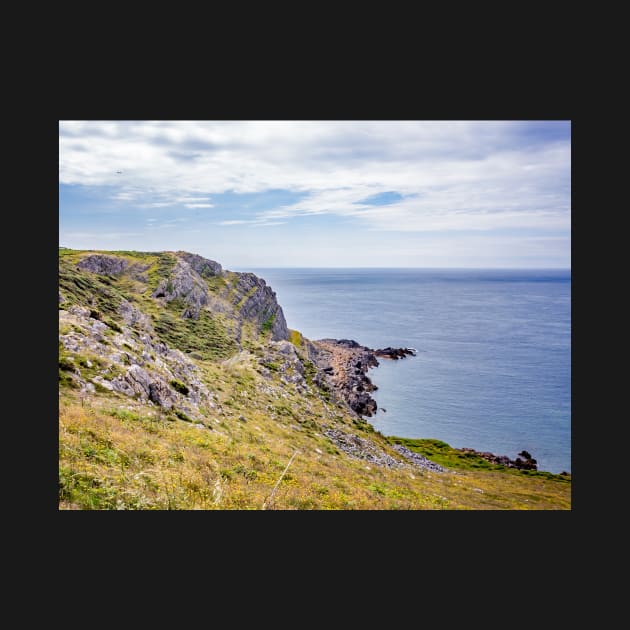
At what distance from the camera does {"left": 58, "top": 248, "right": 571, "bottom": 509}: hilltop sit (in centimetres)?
871

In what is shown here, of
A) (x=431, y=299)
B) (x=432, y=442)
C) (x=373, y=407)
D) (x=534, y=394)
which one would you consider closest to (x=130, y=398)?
(x=432, y=442)

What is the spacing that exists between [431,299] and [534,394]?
95.1m

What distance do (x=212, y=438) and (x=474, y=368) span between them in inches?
2323

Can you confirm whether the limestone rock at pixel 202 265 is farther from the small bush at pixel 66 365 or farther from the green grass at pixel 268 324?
the small bush at pixel 66 365

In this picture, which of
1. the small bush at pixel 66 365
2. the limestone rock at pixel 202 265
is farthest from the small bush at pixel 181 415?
the limestone rock at pixel 202 265

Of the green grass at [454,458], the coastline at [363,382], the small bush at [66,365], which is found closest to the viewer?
the small bush at [66,365]

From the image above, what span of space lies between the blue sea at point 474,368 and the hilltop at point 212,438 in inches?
334

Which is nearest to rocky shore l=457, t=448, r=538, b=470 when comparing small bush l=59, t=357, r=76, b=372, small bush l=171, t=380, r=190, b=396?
small bush l=171, t=380, r=190, b=396

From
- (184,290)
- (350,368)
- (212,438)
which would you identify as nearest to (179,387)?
(212,438)

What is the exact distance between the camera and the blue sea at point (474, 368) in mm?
43094

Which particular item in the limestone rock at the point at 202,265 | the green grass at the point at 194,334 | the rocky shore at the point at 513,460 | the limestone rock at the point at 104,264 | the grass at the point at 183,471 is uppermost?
the limestone rock at the point at 202,265

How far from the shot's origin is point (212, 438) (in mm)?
12391

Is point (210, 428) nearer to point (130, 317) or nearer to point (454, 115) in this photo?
point (454, 115)

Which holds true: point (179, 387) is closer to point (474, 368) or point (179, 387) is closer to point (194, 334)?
point (194, 334)
